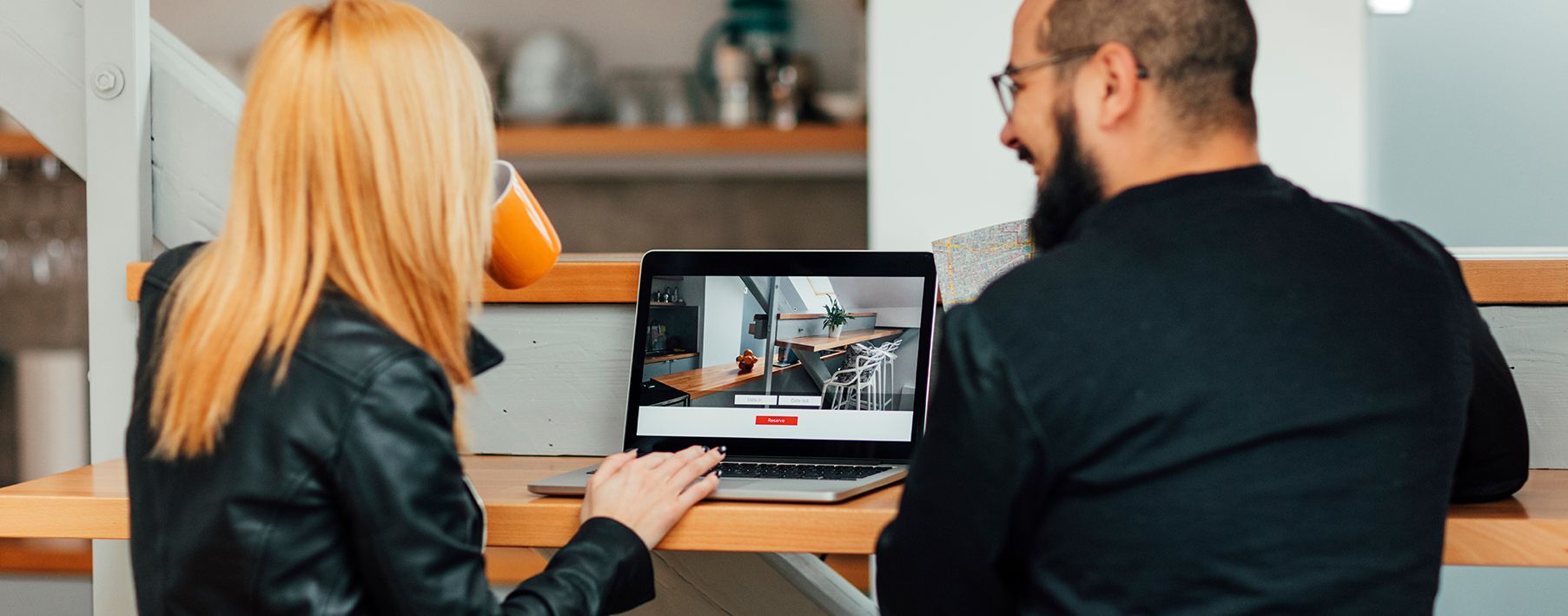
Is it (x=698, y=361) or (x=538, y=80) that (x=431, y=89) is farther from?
(x=538, y=80)

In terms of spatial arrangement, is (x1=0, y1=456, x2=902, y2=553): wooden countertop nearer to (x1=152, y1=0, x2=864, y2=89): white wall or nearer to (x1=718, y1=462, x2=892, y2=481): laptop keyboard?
(x1=718, y1=462, x2=892, y2=481): laptop keyboard

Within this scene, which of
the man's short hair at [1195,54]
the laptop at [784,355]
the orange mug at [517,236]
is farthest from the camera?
the laptop at [784,355]

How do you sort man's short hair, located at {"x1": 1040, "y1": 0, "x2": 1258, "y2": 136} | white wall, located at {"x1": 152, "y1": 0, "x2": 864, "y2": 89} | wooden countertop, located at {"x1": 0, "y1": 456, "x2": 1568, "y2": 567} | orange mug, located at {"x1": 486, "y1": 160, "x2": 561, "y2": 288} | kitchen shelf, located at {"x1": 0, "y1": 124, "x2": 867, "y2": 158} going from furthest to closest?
1. white wall, located at {"x1": 152, "y1": 0, "x2": 864, "y2": 89}
2. kitchen shelf, located at {"x1": 0, "y1": 124, "x2": 867, "y2": 158}
3. orange mug, located at {"x1": 486, "y1": 160, "x2": 561, "y2": 288}
4. wooden countertop, located at {"x1": 0, "y1": 456, "x2": 1568, "y2": 567}
5. man's short hair, located at {"x1": 1040, "y1": 0, "x2": 1258, "y2": 136}

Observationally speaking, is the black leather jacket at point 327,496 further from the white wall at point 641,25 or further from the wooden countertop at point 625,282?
the white wall at point 641,25

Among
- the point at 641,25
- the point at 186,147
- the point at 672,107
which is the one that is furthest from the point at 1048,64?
the point at 641,25

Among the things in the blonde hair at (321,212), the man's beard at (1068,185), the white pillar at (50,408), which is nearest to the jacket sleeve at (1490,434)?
the man's beard at (1068,185)

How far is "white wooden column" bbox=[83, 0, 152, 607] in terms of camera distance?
1324mm

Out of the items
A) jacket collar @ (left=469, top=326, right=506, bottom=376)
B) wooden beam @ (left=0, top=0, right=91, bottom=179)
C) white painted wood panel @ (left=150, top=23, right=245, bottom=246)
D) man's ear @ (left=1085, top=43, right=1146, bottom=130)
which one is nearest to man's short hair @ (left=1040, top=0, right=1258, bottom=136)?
man's ear @ (left=1085, top=43, right=1146, bottom=130)

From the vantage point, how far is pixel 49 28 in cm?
135

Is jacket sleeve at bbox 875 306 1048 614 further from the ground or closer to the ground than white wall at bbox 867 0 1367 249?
closer to the ground

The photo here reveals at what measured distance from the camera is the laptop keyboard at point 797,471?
1024mm

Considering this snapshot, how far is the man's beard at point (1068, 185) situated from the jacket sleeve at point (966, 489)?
0.16 metres

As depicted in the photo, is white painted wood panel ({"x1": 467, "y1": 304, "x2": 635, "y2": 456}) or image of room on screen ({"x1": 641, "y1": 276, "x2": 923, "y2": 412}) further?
white painted wood panel ({"x1": 467, "y1": 304, "x2": 635, "y2": 456})

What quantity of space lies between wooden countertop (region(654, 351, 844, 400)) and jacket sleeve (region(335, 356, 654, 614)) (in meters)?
0.42
